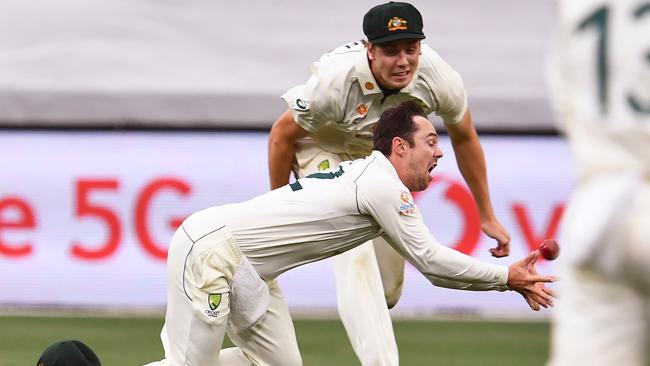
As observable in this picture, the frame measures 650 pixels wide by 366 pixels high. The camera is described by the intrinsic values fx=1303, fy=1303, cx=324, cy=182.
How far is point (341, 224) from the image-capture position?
221 inches

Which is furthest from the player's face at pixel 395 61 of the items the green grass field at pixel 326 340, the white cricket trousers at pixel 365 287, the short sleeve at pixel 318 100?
the green grass field at pixel 326 340

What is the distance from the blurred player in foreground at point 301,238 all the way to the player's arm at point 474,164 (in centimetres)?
87

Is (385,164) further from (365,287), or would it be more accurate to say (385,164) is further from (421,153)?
(365,287)

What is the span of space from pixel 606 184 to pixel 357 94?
3008mm

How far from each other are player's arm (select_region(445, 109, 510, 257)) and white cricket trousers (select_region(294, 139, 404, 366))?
50cm

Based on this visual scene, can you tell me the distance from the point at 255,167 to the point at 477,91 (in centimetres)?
219

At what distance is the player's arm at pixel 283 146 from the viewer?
6.48m

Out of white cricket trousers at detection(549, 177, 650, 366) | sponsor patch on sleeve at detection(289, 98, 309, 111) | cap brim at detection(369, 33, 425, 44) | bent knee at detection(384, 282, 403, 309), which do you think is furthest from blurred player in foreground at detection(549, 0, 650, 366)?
bent knee at detection(384, 282, 403, 309)

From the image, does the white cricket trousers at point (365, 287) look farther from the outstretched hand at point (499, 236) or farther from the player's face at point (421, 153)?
the player's face at point (421, 153)

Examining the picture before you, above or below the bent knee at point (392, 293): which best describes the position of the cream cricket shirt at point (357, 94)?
above

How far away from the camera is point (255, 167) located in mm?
10680

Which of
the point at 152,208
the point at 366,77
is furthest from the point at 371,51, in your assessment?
the point at 152,208

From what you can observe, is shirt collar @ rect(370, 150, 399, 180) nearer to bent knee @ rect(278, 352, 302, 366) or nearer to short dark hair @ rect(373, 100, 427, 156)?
short dark hair @ rect(373, 100, 427, 156)

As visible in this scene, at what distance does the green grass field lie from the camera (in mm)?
8109
